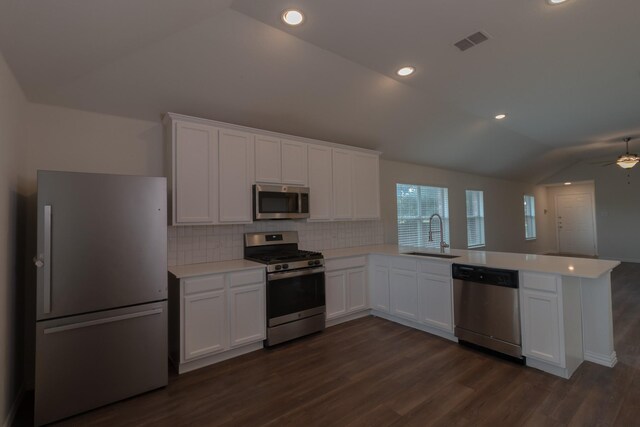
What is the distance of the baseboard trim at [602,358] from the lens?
8.65ft

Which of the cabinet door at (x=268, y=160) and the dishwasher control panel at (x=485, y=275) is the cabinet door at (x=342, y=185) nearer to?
the cabinet door at (x=268, y=160)

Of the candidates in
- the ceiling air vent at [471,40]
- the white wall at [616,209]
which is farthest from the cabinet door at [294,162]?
the white wall at [616,209]

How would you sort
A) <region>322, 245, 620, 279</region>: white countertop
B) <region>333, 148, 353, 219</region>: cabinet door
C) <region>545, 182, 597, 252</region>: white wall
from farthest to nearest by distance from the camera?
<region>545, 182, 597, 252</region>: white wall, <region>333, 148, 353, 219</region>: cabinet door, <region>322, 245, 620, 279</region>: white countertop

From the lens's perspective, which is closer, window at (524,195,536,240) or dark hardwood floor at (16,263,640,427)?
dark hardwood floor at (16,263,640,427)

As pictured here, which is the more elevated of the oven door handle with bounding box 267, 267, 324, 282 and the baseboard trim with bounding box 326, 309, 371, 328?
the oven door handle with bounding box 267, 267, 324, 282

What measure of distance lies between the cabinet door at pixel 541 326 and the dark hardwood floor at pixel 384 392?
180 millimetres

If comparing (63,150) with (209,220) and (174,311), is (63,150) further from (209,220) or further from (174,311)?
(174,311)

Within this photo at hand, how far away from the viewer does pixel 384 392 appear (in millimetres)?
2328

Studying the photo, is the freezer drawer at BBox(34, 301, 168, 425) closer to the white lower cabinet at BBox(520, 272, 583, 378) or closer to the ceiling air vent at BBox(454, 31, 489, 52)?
the white lower cabinet at BBox(520, 272, 583, 378)

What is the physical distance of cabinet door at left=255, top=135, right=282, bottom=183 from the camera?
3.42 m

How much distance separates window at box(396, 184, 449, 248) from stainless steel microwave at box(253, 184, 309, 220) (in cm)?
243

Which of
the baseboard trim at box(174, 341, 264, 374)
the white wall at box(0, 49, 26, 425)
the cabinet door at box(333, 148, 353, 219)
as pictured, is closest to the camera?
the white wall at box(0, 49, 26, 425)

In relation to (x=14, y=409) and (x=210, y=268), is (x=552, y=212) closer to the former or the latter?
(x=210, y=268)

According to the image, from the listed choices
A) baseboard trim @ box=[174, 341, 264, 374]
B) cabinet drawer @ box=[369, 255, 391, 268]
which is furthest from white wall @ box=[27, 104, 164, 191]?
cabinet drawer @ box=[369, 255, 391, 268]
